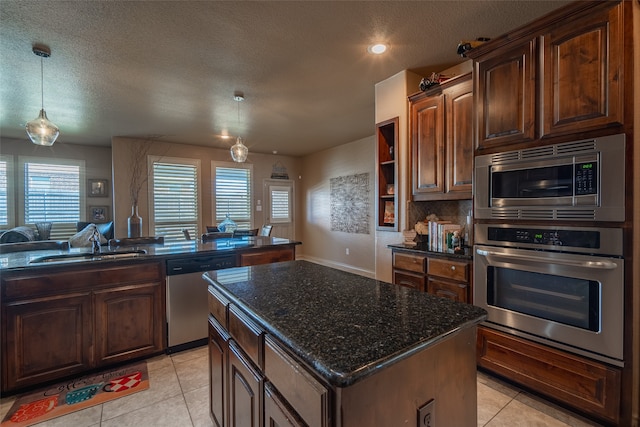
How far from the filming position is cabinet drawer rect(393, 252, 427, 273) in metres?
2.54

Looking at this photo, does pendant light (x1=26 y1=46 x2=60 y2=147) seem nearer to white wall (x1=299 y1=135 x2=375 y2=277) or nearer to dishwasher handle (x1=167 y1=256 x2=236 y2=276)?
dishwasher handle (x1=167 y1=256 x2=236 y2=276)

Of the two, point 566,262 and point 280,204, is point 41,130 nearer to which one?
point 566,262

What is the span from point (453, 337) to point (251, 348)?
726 millimetres

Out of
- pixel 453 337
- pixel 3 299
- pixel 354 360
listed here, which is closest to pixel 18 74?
pixel 3 299

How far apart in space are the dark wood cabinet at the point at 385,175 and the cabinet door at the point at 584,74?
60.0 inches

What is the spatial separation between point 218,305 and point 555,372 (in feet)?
6.88

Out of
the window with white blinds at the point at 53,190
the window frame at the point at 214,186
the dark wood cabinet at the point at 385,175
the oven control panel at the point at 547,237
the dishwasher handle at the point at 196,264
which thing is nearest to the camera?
the oven control panel at the point at 547,237

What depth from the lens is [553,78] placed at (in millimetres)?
1776

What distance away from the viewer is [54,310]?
2.07m

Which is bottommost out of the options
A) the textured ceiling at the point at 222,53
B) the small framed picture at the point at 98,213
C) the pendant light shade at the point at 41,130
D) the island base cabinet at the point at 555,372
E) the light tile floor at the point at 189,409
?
the light tile floor at the point at 189,409

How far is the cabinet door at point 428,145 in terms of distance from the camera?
2.66 metres

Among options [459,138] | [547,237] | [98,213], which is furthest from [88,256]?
[98,213]

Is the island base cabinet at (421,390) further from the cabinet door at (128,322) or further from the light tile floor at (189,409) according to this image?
the cabinet door at (128,322)

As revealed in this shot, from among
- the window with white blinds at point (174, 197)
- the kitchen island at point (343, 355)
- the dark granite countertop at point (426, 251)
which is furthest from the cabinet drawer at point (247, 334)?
the window with white blinds at point (174, 197)
